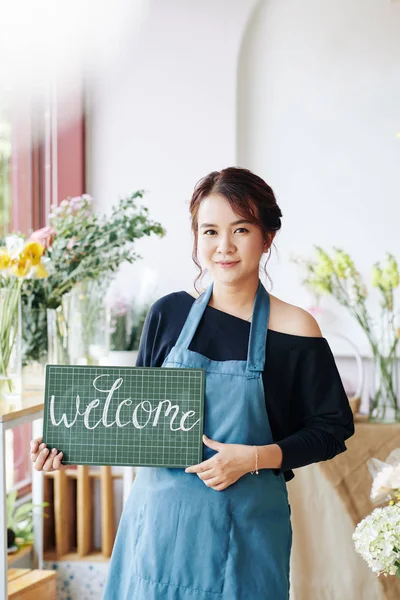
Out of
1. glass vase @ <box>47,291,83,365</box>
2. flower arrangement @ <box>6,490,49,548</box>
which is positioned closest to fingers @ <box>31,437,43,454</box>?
glass vase @ <box>47,291,83,365</box>

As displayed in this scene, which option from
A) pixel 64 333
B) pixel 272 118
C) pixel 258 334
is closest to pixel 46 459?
pixel 258 334

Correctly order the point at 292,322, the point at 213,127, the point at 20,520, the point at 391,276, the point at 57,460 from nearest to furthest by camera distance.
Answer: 1. the point at 57,460
2. the point at 292,322
3. the point at 391,276
4. the point at 20,520
5. the point at 213,127

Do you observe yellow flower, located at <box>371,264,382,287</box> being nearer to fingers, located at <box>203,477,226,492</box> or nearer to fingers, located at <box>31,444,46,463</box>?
fingers, located at <box>203,477,226,492</box>

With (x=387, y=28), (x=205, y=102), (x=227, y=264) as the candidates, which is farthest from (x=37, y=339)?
(x=387, y=28)

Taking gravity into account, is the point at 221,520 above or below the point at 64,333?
below

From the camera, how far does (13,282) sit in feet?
7.64

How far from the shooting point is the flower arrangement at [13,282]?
2238 millimetres

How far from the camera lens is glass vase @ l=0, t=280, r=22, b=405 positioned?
7.50 ft

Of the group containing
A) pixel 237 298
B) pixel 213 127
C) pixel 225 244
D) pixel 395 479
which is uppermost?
pixel 213 127

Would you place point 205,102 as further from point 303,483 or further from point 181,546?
point 181,546

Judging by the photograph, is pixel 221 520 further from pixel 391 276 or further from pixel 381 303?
pixel 381 303

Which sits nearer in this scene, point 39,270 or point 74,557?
point 39,270

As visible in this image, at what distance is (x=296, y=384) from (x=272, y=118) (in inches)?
79.1

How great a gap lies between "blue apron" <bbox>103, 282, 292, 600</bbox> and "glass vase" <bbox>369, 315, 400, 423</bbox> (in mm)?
1210
